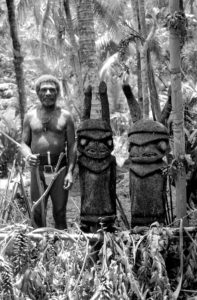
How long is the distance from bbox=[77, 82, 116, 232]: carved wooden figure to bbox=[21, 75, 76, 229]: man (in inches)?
10.8

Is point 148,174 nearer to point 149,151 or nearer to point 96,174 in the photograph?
point 149,151

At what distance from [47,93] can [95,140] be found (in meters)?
0.66

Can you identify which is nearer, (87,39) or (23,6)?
(87,39)

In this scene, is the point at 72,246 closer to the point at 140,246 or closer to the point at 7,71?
the point at 140,246

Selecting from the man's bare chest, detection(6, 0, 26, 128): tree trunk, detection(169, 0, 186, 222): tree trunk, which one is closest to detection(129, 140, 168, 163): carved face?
detection(169, 0, 186, 222): tree trunk

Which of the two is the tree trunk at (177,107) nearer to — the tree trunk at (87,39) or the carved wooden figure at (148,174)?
the carved wooden figure at (148,174)

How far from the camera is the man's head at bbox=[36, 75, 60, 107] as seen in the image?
13.9ft

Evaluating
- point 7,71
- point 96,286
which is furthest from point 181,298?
point 7,71

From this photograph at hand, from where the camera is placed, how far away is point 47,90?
13.9 ft

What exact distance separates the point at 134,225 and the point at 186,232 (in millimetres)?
559

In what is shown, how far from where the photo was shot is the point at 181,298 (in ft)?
11.2

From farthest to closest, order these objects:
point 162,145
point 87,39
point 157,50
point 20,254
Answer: point 157,50
point 87,39
point 162,145
point 20,254

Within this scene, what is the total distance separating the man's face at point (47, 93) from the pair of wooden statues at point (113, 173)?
1.36ft

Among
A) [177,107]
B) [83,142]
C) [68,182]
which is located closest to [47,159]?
[68,182]
